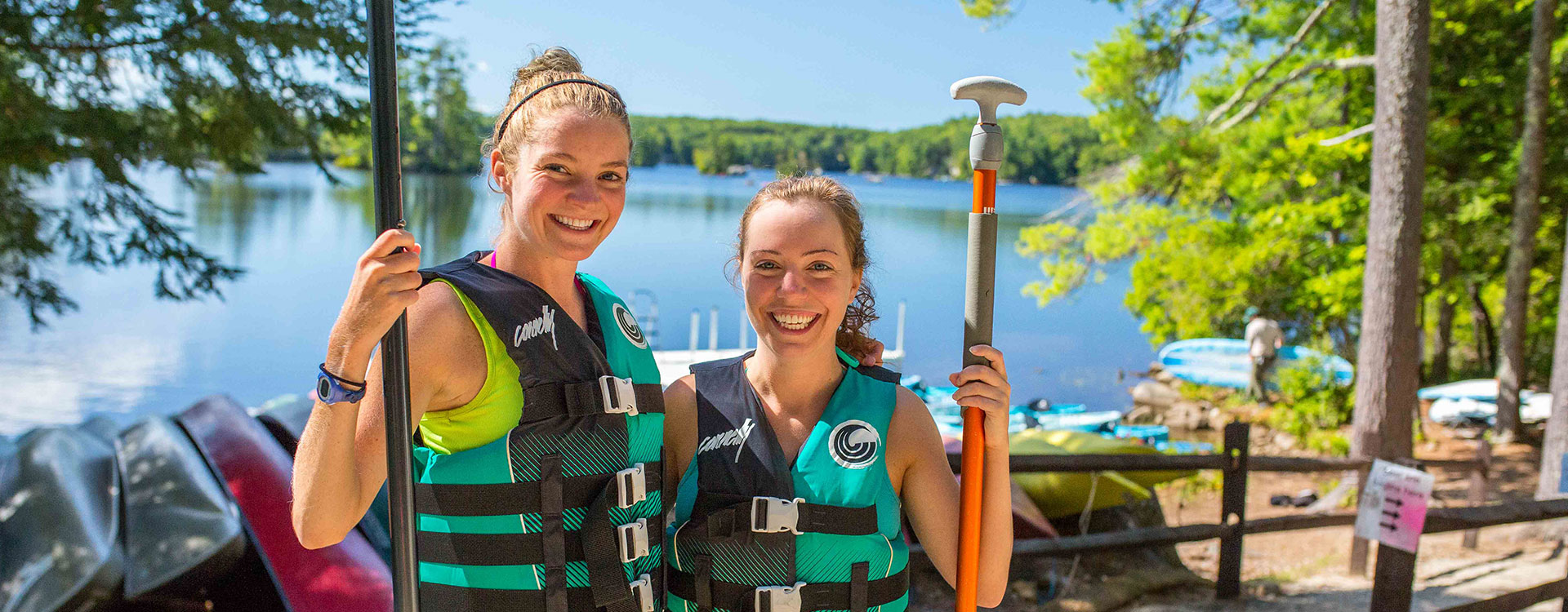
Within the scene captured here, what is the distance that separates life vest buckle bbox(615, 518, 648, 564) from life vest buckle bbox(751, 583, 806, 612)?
222mm

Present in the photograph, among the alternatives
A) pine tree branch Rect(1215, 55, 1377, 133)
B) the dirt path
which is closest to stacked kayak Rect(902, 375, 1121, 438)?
the dirt path

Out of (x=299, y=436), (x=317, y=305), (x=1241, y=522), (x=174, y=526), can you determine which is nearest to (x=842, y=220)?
(x=174, y=526)

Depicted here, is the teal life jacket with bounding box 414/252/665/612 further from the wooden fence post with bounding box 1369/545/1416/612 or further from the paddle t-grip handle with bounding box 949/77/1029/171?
the wooden fence post with bounding box 1369/545/1416/612

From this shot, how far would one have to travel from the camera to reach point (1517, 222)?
1018cm

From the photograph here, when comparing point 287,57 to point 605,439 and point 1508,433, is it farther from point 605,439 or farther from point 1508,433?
point 1508,433

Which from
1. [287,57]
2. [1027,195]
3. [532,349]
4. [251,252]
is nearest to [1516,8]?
[287,57]

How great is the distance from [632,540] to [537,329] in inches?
15.0

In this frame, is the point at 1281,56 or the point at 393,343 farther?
the point at 1281,56

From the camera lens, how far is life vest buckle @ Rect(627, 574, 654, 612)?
63.5 inches

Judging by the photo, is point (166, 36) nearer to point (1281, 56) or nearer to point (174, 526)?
point (174, 526)

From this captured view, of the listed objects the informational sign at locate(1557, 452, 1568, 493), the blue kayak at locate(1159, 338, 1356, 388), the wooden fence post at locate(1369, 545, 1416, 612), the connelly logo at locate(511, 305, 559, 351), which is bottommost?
the blue kayak at locate(1159, 338, 1356, 388)

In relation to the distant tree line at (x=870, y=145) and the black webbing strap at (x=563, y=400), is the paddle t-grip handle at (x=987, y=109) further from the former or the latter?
the distant tree line at (x=870, y=145)

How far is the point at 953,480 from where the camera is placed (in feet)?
5.99

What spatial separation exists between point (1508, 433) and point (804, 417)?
1241 cm
